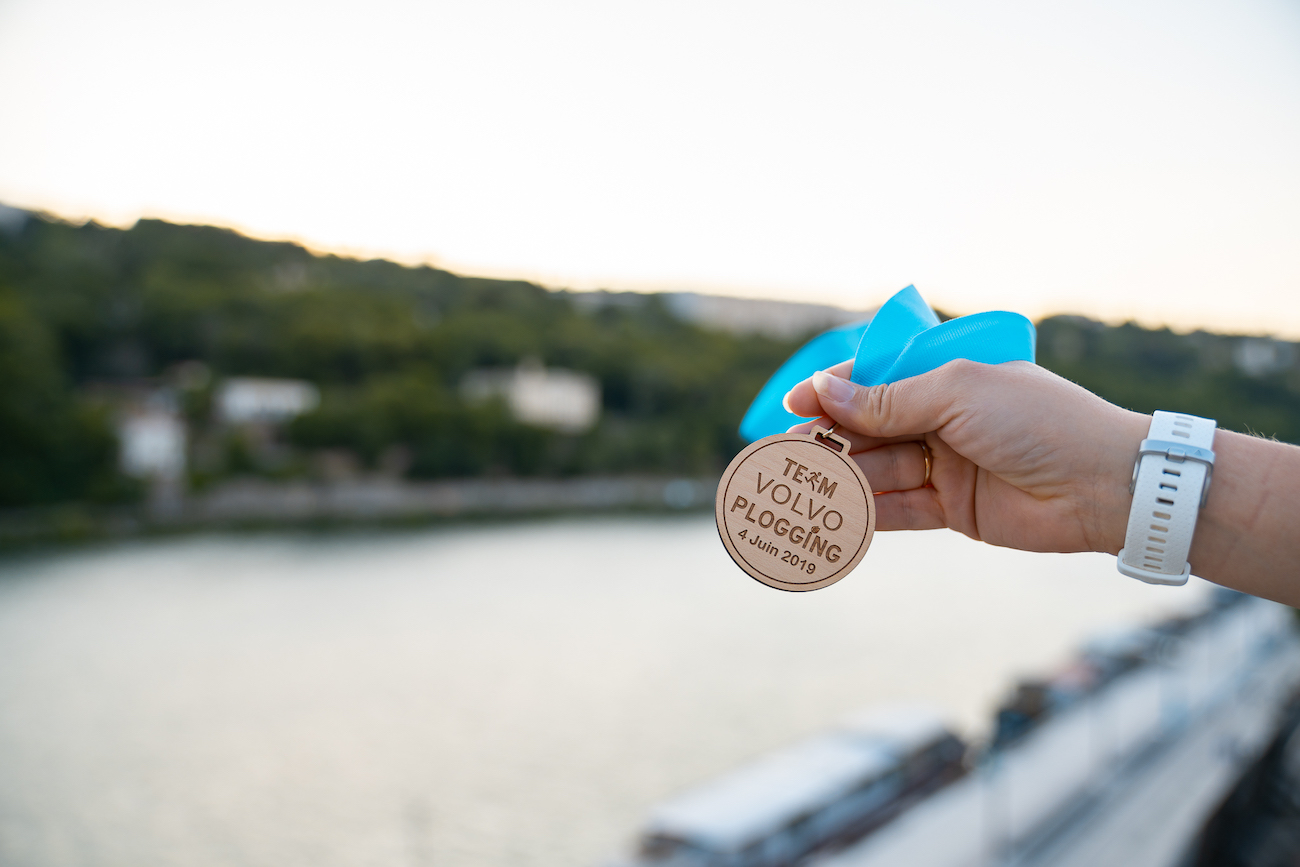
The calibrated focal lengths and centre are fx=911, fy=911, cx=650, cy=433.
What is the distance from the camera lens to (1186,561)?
0.56 m

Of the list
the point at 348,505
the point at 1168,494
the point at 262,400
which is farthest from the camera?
the point at 262,400

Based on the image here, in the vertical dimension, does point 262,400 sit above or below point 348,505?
above

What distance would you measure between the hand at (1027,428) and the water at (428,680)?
9.07m

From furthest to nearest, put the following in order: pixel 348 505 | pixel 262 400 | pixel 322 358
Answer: pixel 322 358
pixel 262 400
pixel 348 505

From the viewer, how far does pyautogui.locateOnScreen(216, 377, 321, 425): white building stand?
2242cm

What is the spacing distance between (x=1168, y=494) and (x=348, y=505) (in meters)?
21.7

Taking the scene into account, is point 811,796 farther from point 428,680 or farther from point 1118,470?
point 428,680

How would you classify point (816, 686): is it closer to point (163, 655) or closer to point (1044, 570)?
point (163, 655)

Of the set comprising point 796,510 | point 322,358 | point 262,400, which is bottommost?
point 262,400

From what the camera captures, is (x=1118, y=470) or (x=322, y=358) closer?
(x=1118, y=470)

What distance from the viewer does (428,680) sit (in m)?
13.7

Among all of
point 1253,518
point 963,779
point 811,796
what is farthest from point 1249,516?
point 963,779

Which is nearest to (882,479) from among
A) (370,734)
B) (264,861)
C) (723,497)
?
(723,497)

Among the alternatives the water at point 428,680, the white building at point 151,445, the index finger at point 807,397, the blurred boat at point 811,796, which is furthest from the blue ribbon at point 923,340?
the white building at point 151,445
